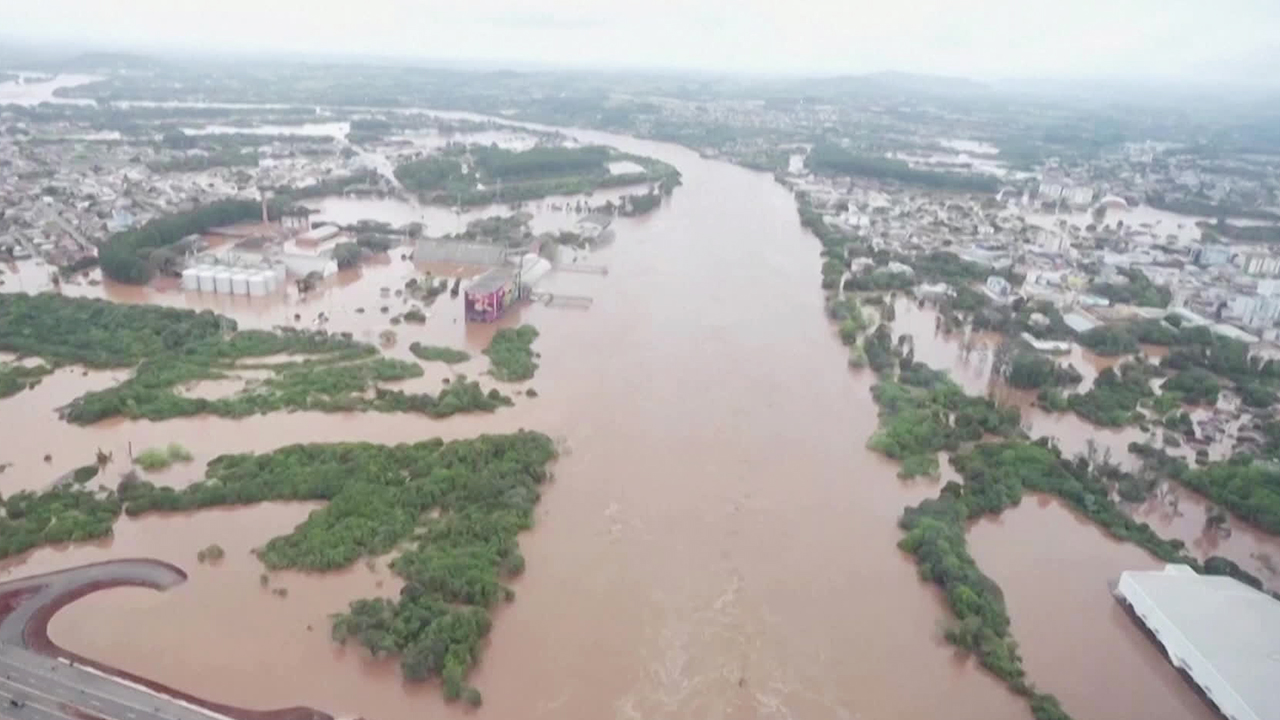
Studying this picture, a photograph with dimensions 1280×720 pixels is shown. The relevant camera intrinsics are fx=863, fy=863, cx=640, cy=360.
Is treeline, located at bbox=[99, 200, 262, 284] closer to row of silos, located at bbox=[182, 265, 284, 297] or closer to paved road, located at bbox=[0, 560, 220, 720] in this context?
row of silos, located at bbox=[182, 265, 284, 297]

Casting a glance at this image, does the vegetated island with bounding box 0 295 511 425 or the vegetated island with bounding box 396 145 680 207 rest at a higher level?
the vegetated island with bounding box 396 145 680 207

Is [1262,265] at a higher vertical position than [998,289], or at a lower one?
higher

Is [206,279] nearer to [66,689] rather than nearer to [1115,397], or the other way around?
[66,689]

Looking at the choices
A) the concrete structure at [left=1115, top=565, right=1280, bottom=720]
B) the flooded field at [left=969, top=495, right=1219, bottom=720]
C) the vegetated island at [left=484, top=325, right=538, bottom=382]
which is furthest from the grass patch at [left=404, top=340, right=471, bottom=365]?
the concrete structure at [left=1115, top=565, right=1280, bottom=720]

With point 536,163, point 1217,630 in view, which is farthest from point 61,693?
point 536,163

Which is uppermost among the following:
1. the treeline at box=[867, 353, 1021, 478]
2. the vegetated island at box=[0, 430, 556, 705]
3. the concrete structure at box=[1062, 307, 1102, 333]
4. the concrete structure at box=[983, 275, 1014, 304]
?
the concrete structure at box=[983, 275, 1014, 304]

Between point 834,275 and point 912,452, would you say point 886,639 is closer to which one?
point 912,452
